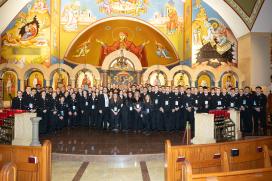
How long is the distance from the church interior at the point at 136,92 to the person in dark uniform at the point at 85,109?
0.15 feet

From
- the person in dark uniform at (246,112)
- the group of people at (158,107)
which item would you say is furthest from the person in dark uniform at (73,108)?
the person in dark uniform at (246,112)

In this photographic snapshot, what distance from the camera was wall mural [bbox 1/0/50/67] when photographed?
60.3 feet

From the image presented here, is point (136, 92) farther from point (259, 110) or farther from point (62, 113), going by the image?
point (259, 110)

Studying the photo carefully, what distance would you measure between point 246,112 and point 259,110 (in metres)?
0.49

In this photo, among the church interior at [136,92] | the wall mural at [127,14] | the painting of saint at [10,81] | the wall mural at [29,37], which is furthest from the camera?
the wall mural at [127,14]

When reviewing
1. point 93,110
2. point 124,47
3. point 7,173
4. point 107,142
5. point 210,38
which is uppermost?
point 124,47

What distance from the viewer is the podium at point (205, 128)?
877 cm

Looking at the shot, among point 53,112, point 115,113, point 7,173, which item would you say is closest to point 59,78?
point 53,112

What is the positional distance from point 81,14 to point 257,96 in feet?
46.4

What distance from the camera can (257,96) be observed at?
1191 cm

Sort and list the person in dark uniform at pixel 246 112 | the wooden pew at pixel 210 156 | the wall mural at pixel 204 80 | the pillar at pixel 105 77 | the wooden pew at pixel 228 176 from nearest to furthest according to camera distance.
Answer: the wooden pew at pixel 228 176
the wooden pew at pixel 210 156
the person in dark uniform at pixel 246 112
the wall mural at pixel 204 80
the pillar at pixel 105 77

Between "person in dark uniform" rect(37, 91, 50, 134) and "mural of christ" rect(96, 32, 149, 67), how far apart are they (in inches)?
492

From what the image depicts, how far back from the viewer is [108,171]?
22.8ft

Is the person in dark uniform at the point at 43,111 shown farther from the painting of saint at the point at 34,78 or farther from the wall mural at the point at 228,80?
the wall mural at the point at 228,80
